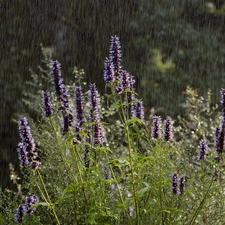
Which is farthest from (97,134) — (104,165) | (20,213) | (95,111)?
(20,213)

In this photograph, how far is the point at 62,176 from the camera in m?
2.59

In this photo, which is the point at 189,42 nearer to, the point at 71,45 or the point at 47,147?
the point at 71,45

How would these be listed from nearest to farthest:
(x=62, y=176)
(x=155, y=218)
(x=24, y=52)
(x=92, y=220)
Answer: (x=92, y=220) → (x=155, y=218) → (x=62, y=176) → (x=24, y=52)

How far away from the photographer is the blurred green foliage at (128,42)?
196 inches

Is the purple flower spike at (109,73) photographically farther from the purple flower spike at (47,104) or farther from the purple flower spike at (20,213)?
the purple flower spike at (20,213)

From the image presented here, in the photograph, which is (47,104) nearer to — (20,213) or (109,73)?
(109,73)

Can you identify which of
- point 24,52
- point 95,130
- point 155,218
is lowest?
point 24,52

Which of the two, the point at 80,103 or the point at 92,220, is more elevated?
the point at 80,103

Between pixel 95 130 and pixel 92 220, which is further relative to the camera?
pixel 95 130

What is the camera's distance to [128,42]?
5.20 meters

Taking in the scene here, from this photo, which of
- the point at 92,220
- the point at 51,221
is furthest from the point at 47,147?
the point at 92,220

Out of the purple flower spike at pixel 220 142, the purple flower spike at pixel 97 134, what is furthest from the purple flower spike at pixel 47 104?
the purple flower spike at pixel 220 142

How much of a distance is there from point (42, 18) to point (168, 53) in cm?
129

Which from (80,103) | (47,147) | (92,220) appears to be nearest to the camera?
(92,220)
